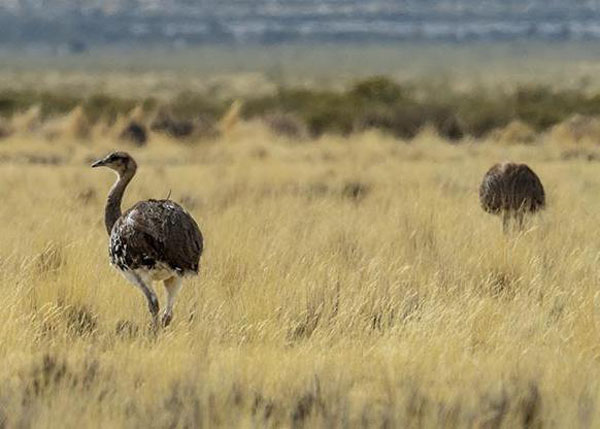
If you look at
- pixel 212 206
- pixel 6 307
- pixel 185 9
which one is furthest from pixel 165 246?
pixel 185 9

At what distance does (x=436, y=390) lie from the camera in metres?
6.79

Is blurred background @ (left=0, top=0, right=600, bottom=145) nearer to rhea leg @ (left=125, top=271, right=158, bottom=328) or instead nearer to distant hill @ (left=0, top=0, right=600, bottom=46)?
distant hill @ (left=0, top=0, right=600, bottom=46)

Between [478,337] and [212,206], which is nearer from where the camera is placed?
[478,337]

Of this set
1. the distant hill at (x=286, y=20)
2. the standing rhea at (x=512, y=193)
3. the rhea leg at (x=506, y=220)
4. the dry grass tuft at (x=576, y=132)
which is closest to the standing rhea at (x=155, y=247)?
the rhea leg at (x=506, y=220)

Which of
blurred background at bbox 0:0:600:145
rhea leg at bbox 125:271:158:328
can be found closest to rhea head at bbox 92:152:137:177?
rhea leg at bbox 125:271:158:328

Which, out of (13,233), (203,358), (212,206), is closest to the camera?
(203,358)

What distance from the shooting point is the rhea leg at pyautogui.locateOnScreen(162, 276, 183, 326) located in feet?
27.6

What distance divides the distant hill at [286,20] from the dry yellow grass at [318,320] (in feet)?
376

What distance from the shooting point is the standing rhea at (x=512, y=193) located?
12.3m

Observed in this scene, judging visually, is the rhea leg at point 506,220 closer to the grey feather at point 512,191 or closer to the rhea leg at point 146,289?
the grey feather at point 512,191

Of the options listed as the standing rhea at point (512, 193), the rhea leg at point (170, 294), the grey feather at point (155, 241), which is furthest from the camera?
the standing rhea at point (512, 193)

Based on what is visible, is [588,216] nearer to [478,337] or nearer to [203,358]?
[478,337]

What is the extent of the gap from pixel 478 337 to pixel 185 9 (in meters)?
149

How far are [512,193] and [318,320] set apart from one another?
13.0 feet
